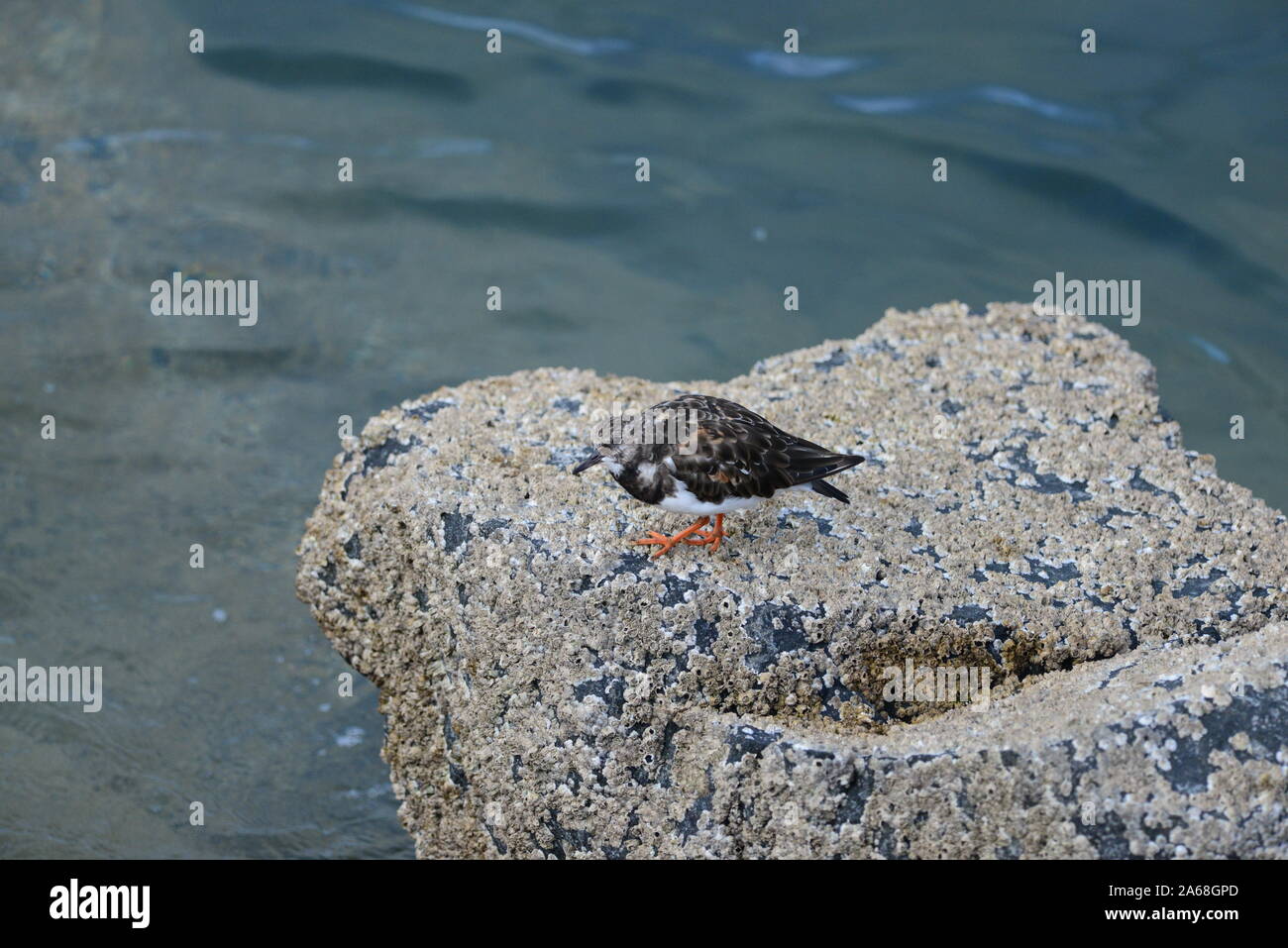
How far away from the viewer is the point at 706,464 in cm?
512

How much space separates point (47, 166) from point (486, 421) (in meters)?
8.53

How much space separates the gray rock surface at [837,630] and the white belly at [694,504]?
25cm

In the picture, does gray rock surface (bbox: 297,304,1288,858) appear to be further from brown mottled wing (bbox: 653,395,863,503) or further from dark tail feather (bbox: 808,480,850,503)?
brown mottled wing (bbox: 653,395,863,503)

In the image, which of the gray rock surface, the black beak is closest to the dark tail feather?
the gray rock surface

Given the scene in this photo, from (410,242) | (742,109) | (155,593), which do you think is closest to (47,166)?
(410,242)

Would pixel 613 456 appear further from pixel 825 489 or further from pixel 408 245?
pixel 408 245

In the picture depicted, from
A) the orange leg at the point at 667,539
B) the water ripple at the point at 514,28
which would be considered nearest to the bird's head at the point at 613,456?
the orange leg at the point at 667,539

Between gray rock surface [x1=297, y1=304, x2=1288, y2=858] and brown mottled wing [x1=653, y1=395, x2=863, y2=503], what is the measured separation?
0.33 meters

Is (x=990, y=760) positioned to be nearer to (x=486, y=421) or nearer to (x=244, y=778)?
(x=486, y=421)

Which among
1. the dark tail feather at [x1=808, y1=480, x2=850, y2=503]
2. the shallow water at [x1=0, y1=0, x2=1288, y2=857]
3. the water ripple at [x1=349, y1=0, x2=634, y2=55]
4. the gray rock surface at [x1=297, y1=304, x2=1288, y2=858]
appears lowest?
the gray rock surface at [x1=297, y1=304, x2=1288, y2=858]

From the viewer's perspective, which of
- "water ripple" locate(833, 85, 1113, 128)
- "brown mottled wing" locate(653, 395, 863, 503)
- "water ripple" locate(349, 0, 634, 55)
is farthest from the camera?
"water ripple" locate(349, 0, 634, 55)

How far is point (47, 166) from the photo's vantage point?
483 inches

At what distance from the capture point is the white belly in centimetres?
512
